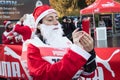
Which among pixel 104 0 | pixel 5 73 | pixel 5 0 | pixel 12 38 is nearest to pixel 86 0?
pixel 104 0

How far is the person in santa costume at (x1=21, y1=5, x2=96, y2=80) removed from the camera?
260 cm

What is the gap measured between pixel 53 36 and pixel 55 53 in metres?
0.14

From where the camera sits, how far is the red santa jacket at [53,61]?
2.60 m

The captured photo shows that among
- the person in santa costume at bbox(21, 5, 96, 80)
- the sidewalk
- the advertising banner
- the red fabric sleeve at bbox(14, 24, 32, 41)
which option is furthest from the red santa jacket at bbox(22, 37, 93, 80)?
the advertising banner

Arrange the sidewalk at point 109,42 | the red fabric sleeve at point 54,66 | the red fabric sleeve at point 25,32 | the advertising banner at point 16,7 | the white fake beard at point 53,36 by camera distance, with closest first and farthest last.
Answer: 1. the red fabric sleeve at point 54,66
2. the white fake beard at point 53,36
3. the red fabric sleeve at point 25,32
4. the sidewalk at point 109,42
5. the advertising banner at point 16,7

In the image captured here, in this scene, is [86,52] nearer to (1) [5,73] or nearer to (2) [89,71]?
(2) [89,71]

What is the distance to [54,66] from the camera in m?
2.71

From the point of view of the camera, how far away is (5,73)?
764 cm

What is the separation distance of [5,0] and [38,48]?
1115cm

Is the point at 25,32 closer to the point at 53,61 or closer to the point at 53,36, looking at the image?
the point at 53,36

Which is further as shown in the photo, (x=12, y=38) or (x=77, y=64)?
(x=12, y=38)

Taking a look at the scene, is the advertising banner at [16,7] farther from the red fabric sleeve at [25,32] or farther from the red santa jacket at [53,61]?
the red santa jacket at [53,61]

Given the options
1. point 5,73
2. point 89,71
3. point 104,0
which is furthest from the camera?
point 104,0

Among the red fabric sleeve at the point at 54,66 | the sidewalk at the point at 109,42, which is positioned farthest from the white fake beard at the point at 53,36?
the sidewalk at the point at 109,42
